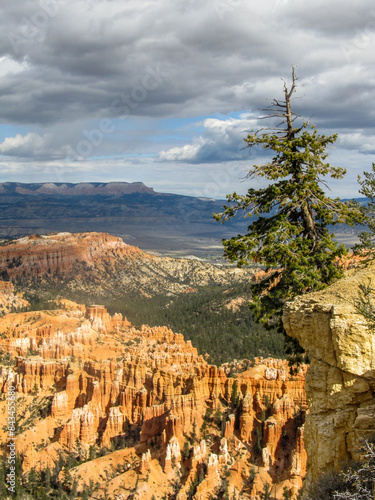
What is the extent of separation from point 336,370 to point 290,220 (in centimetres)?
652

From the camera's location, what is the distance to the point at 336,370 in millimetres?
10789

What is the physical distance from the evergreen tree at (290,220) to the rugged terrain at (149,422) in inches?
1233

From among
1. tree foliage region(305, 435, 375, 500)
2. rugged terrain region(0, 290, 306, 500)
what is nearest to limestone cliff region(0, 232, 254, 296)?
rugged terrain region(0, 290, 306, 500)

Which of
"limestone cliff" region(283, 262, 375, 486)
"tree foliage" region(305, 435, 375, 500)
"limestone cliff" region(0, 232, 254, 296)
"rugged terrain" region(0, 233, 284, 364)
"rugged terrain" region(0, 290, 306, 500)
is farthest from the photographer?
"limestone cliff" region(0, 232, 254, 296)

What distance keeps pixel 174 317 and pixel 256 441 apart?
255ft

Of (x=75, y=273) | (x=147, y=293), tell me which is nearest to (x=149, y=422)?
(x=147, y=293)

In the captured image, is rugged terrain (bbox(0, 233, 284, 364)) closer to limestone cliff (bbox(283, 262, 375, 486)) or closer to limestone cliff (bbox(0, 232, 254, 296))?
limestone cliff (bbox(0, 232, 254, 296))

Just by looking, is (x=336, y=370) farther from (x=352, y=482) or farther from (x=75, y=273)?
(x=75, y=273)

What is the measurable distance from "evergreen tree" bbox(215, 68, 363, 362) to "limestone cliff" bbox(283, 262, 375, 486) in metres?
2.11

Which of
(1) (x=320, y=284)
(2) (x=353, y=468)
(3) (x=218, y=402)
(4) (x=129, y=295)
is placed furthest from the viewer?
(4) (x=129, y=295)

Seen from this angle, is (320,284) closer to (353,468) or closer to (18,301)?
(353,468)

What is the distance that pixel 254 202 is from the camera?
601 inches

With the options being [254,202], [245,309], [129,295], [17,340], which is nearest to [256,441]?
[254,202]

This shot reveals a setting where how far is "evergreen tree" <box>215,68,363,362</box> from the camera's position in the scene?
1388 cm
